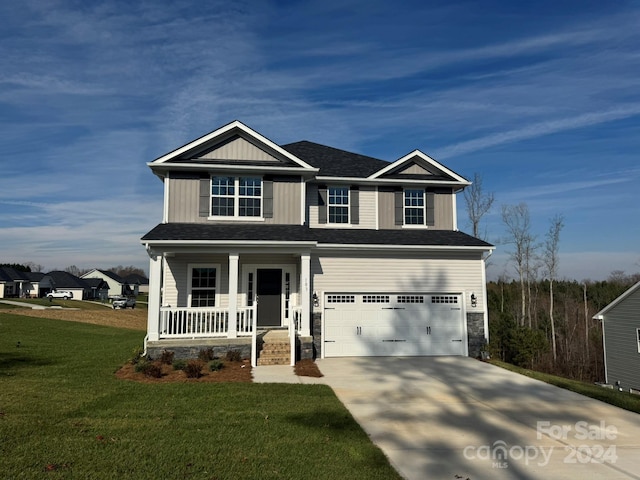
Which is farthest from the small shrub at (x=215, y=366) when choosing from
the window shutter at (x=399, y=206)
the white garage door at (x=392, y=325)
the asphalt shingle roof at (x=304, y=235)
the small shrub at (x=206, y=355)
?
the window shutter at (x=399, y=206)

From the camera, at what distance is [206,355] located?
Answer: 496 inches

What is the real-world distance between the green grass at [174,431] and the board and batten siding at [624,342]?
19.4m

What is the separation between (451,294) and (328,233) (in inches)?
187

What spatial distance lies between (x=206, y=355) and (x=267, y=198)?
5.59 m

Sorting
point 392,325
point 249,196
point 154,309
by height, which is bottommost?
point 392,325

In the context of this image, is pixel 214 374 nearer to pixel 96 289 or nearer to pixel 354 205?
pixel 354 205

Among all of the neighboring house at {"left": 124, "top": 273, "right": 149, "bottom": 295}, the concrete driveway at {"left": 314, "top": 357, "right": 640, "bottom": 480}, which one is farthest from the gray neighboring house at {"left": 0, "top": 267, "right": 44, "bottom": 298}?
the concrete driveway at {"left": 314, "top": 357, "right": 640, "bottom": 480}

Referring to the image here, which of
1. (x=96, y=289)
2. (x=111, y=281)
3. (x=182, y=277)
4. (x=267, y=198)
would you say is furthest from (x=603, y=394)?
(x=111, y=281)

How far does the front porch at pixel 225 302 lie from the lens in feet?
42.2

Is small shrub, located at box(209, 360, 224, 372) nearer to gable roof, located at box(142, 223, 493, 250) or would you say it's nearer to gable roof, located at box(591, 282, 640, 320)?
gable roof, located at box(142, 223, 493, 250)

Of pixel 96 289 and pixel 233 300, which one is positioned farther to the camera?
pixel 96 289

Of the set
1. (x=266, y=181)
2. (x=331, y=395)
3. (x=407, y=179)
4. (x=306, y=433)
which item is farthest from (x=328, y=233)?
(x=306, y=433)

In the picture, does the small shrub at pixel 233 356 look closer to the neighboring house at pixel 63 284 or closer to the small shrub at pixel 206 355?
the small shrub at pixel 206 355

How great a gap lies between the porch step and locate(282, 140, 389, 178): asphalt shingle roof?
627cm
